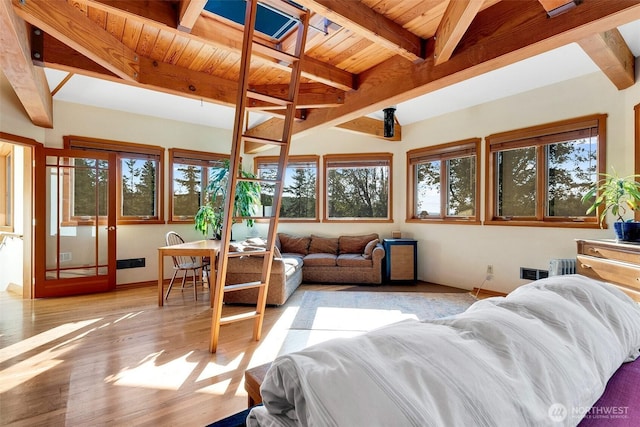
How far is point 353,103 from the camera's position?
337cm

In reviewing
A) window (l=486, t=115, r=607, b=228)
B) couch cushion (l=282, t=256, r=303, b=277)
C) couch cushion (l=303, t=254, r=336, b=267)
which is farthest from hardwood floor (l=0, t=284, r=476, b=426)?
window (l=486, t=115, r=607, b=228)

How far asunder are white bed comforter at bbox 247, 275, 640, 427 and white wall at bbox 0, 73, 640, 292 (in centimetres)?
357

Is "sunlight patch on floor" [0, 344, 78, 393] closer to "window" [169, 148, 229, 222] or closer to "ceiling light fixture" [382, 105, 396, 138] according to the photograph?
"window" [169, 148, 229, 222]

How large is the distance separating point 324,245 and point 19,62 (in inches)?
173

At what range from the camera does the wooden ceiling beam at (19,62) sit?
6.43 feet

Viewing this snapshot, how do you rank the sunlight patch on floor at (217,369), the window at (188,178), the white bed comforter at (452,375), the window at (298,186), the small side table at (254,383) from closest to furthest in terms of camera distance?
the white bed comforter at (452,375)
the small side table at (254,383)
the sunlight patch on floor at (217,369)
the window at (188,178)
the window at (298,186)

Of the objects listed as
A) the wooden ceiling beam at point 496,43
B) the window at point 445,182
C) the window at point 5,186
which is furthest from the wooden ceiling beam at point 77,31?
the window at point 445,182

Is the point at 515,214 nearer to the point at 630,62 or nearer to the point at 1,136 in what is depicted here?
the point at 630,62

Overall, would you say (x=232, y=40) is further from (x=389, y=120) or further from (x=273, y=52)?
(x=389, y=120)

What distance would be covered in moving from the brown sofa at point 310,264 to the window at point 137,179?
188 cm

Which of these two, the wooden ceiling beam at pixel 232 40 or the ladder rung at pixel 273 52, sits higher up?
the wooden ceiling beam at pixel 232 40

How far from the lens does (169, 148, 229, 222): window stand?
5.19 m

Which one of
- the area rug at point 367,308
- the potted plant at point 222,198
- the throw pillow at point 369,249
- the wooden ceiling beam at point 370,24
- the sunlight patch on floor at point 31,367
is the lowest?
the area rug at point 367,308

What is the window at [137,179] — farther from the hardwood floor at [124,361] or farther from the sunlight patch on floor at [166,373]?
the sunlight patch on floor at [166,373]
